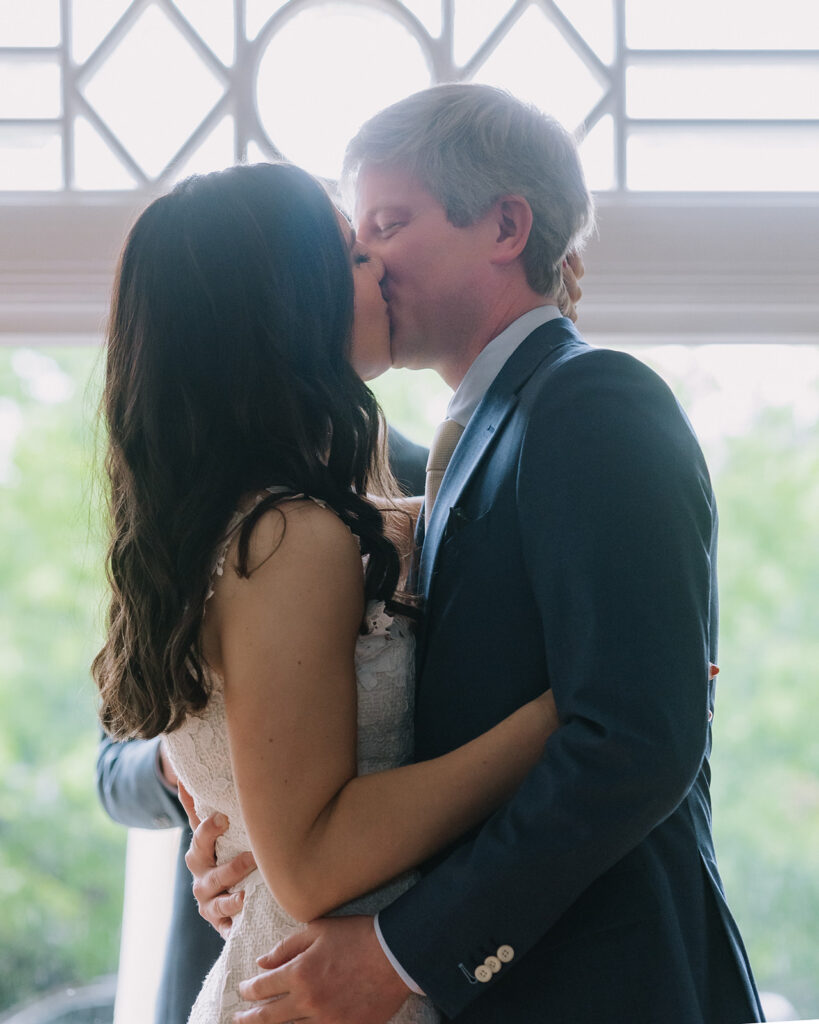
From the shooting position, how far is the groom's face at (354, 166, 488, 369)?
4.88 ft

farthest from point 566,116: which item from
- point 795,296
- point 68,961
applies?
point 68,961

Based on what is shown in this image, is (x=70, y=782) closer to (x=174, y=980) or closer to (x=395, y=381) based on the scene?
(x=395, y=381)

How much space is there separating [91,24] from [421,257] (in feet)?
3.39

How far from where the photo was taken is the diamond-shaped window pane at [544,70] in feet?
6.76

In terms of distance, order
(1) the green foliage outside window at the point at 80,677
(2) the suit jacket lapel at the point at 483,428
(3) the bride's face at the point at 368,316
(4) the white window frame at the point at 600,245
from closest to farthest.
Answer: (2) the suit jacket lapel at the point at 483,428
(3) the bride's face at the point at 368,316
(4) the white window frame at the point at 600,245
(1) the green foliage outside window at the point at 80,677

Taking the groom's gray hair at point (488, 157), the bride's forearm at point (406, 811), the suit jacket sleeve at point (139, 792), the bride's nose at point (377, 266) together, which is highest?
the groom's gray hair at point (488, 157)

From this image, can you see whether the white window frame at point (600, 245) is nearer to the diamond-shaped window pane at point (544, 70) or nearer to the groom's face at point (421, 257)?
the diamond-shaped window pane at point (544, 70)

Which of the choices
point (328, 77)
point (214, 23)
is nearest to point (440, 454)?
point (328, 77)

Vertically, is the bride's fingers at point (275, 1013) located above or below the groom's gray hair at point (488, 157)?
below

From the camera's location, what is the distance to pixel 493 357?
148 centimetres

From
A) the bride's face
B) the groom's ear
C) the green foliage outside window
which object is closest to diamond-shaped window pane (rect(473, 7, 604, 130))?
the groom's ear

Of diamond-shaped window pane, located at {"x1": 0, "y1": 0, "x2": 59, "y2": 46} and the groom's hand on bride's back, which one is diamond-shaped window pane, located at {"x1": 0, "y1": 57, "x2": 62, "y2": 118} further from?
the groom's hand on bride's back

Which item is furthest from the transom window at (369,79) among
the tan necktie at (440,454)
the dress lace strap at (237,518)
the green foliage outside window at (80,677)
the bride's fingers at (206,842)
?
the green foliage outside window at (80,677)

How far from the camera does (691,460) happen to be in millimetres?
1099
